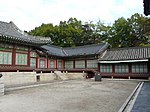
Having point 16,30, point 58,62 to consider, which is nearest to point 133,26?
point 58,62

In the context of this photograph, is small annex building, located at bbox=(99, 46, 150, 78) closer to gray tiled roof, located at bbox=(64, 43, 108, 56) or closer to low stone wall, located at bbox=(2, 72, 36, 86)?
gray tiled roof, located at bbox=(64, 43, 108, 56)

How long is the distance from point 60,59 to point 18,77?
12.0 metres

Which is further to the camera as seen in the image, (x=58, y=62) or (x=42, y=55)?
(x=58, y=62)

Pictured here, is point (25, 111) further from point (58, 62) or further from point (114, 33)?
point (114, 33)

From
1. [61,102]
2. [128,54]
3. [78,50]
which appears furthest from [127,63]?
[61,102]

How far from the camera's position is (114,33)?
139ft

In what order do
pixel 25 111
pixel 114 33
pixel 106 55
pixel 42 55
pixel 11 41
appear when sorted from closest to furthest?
pixel 25 111 → pixel 11 41 → pixel 42 55 → pixel 106 55 → pixel 114 33

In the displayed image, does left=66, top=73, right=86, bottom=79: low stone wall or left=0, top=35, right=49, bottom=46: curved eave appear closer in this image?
left=0, top=35, right=49, bottom=46: curved eave

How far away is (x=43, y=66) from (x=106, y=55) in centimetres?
1108

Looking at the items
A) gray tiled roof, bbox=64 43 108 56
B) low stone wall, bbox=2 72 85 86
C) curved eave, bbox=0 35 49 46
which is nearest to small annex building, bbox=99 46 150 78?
gray tiled roof, bbox=64 43 108 56

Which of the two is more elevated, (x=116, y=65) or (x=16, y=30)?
(x=16, y=30)

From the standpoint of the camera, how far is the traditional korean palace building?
1834 centimetres

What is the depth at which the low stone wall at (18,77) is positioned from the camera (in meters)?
17.3

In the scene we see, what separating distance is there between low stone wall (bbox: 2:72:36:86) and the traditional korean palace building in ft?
1.32
